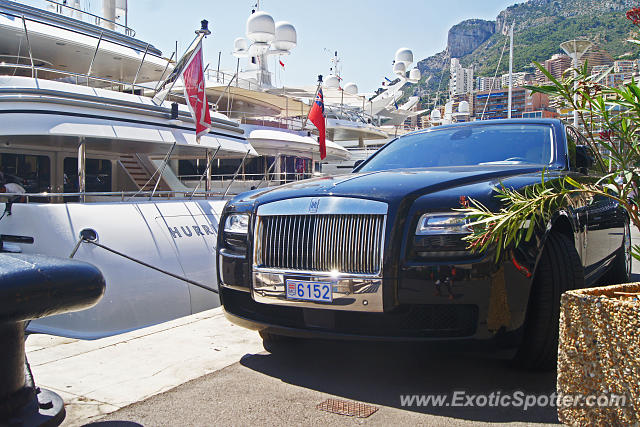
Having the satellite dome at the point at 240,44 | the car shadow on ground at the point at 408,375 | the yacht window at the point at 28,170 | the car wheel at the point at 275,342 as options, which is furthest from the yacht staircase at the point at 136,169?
the satellite dome at the point at 240,44

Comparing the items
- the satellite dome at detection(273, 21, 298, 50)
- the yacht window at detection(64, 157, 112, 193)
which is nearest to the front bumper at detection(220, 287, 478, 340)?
the yacht window at detection(64, 157, 112, 193)

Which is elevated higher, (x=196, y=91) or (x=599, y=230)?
(x=196, y=91)

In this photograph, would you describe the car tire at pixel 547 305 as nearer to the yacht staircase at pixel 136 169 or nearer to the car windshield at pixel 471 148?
the car windshield at pixel 471 148

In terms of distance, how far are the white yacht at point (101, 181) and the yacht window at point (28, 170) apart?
0.02 m

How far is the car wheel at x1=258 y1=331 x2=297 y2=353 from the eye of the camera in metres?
3.95

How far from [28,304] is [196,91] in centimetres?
888

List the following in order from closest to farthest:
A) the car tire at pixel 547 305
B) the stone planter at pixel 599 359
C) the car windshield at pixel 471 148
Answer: the stone planter at pixel 599 359 < the car tire at pixel 547 305 < the car windshield at pixel 471 148

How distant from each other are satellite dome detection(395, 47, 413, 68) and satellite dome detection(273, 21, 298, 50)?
23.0m

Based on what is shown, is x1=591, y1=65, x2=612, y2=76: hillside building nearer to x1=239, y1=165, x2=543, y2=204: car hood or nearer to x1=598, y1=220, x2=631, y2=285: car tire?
x1=239, y1=165, x2=543, y2=204: car hood

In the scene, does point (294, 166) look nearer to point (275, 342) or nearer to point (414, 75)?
point (275, 342)

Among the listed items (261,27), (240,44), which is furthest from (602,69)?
(240,44)

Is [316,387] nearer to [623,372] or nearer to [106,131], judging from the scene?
[623,372]

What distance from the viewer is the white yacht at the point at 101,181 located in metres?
7.62

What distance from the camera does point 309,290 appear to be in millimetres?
3123
